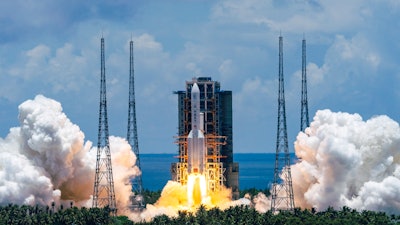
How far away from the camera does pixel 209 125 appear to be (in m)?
124

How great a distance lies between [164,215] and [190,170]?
13.3 meters

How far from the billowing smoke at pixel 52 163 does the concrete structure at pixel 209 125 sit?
229 inches

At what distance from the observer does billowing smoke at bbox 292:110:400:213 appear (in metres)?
113

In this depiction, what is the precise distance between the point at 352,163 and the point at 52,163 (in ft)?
108

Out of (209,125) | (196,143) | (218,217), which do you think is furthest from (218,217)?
(209,125)

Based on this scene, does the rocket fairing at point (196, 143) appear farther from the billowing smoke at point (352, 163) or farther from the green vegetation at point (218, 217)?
the billowing smoke at point (352, 163)

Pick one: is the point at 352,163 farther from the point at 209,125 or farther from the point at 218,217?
the point at 209,125

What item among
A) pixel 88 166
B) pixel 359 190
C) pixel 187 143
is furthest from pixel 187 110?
pixel 359 190

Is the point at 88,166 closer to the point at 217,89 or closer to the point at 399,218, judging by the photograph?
the point at 217,89

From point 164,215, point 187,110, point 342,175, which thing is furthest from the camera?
point 187,110

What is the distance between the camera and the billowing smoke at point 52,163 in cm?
11594

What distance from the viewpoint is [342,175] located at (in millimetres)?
113750

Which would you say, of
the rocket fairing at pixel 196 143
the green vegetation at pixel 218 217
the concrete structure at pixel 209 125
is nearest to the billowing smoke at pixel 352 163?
the green vegetation at pixel 218 217

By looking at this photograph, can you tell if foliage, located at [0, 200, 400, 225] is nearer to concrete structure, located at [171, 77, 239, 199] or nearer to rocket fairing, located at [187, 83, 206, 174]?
rocket fairing, located at [187, 83, 206, 174]
